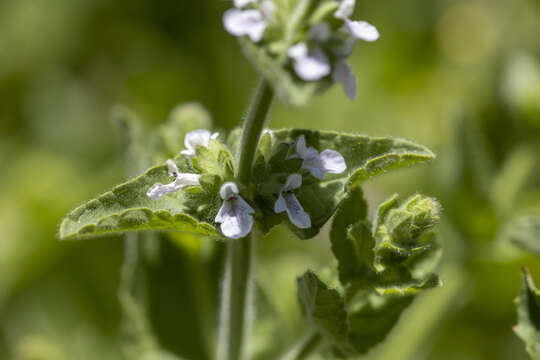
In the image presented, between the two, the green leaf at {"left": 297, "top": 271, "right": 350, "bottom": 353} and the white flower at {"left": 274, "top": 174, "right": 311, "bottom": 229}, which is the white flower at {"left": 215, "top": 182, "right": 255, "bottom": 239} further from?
the green leaf at {"left": 297, "top": 271, "right": 350, "bottom": 353}

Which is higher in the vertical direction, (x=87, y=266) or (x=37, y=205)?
(x=37, y=205)

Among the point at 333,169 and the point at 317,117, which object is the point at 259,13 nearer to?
the point at 333,169

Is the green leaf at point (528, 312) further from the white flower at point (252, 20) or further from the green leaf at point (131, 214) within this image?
the white flower at point (252, 20)

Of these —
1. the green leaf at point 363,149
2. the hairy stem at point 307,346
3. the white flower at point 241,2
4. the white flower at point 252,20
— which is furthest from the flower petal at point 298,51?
the hairy stem at point 307,346

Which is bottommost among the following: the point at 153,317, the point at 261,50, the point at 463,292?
the point at 463,292

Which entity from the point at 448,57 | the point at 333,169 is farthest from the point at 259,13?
the point at 448,57

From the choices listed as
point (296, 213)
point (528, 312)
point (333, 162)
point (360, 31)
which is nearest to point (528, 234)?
point (528, 312)
